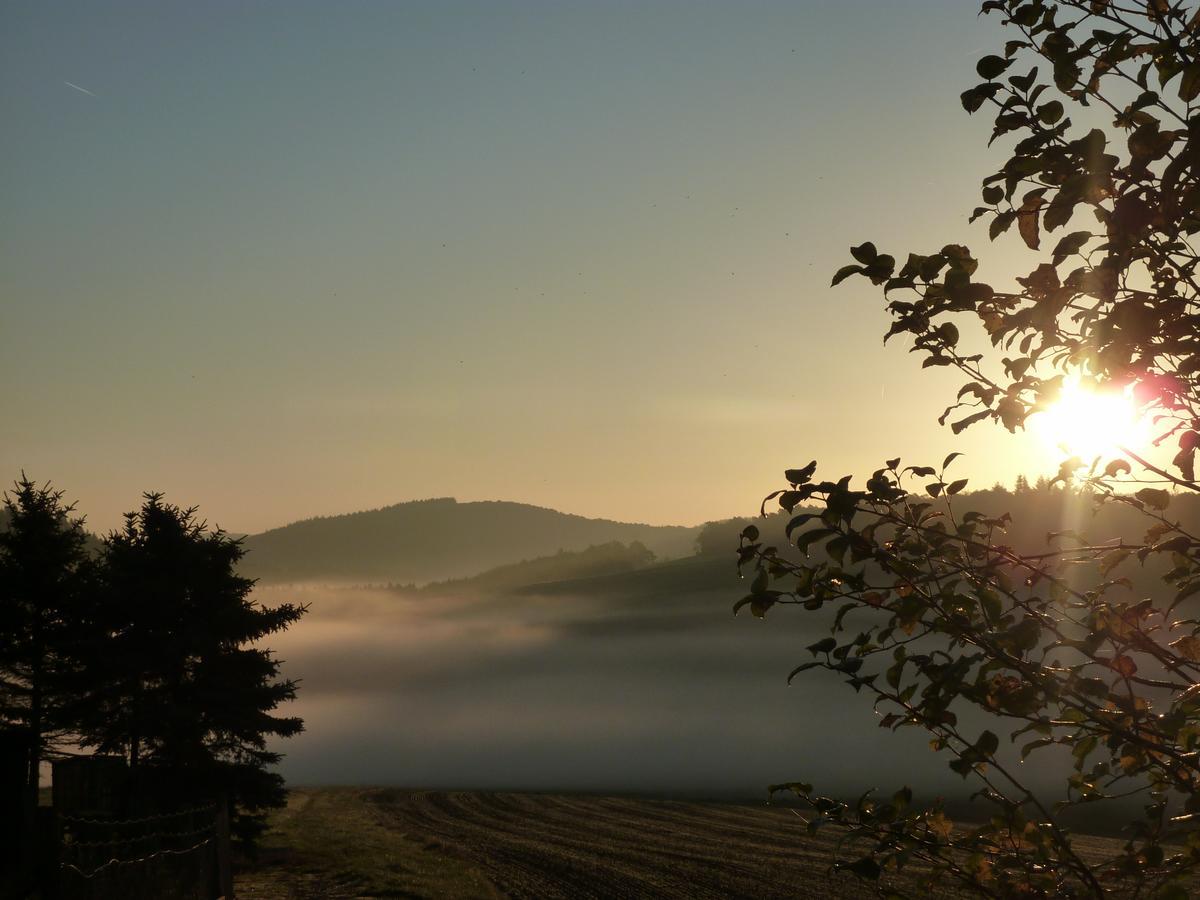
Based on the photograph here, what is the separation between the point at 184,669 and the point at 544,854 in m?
13.0

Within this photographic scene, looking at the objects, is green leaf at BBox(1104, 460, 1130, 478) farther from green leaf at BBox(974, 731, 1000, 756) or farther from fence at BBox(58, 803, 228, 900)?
fence at BBox(58, 803, 228, 900)

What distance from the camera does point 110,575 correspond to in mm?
27547

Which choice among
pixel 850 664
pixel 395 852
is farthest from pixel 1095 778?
pixel 395 852

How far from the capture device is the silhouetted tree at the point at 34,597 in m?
30.9

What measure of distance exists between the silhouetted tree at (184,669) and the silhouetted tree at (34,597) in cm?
378

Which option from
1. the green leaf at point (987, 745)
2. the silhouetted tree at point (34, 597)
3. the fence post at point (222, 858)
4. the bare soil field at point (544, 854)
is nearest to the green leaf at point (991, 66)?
the green leaf at point (987, 745)

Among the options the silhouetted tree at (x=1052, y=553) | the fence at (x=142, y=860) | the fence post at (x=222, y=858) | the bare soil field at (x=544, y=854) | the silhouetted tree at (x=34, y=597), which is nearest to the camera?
the silhouetted tree at (x=1052, y=553)

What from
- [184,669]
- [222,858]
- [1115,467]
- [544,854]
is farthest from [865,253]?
[544,854]

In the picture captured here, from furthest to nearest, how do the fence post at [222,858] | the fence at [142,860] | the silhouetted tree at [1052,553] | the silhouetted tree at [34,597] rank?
the silhouetted tree at [34,597] → the fence post at [222,858] → the fence at [142,860] → the silhouetted tree at [1052,553]

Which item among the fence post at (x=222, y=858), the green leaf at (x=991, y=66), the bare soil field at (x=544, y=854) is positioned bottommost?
the bare soil field at (x=544, y=854)

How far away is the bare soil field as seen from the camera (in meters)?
26.2

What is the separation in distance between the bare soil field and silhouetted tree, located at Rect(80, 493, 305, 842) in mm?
3041

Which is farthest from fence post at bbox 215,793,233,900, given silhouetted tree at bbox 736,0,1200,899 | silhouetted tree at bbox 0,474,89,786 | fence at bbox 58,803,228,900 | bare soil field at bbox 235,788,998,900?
silhouetted tree at bbox 736,0,1200,899

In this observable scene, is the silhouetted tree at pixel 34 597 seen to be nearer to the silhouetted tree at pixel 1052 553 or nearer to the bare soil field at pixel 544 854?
the bare soil field at pixel 544 854
